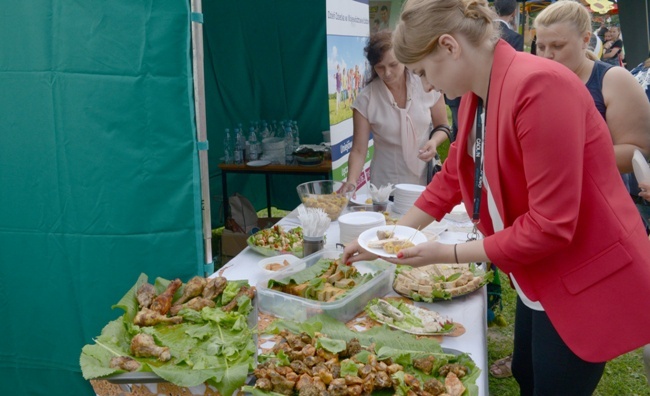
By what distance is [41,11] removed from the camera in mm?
2303

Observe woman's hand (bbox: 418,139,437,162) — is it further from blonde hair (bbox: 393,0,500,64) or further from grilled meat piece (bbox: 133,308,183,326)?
grilled meat piece (bbox: 133,308,183,326)

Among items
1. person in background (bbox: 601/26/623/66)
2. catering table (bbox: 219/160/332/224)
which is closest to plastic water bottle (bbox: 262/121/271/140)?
catering table (bbox: 219/160/332/224)

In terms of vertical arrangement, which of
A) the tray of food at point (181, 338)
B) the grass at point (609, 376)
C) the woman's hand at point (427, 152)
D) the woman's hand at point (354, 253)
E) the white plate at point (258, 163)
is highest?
the woman's hand at point (427, 152)

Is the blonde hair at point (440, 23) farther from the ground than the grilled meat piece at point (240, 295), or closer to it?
farther from the ground

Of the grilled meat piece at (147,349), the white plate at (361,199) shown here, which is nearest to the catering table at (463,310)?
the white plate at (361,199)

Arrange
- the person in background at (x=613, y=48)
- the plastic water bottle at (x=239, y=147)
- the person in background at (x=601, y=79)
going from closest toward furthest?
the person in background at (x=601, y=79)
the plastic water bottle at (x=239, y=147)
the person in background at (x=613, y=48)

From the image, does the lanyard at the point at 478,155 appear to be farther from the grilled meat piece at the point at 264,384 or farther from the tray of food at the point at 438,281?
the grilled meat piece at the point at 264,384

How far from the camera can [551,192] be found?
1.46 metres

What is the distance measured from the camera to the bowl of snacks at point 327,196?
3.00 metres

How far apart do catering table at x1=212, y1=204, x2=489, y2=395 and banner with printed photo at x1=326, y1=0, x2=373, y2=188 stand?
4.08 ft

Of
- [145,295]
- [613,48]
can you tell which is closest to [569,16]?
[145,295]

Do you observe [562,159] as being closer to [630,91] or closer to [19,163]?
[630,91]

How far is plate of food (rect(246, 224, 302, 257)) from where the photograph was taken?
8.56ft

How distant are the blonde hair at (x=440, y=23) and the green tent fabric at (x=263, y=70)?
399cm
